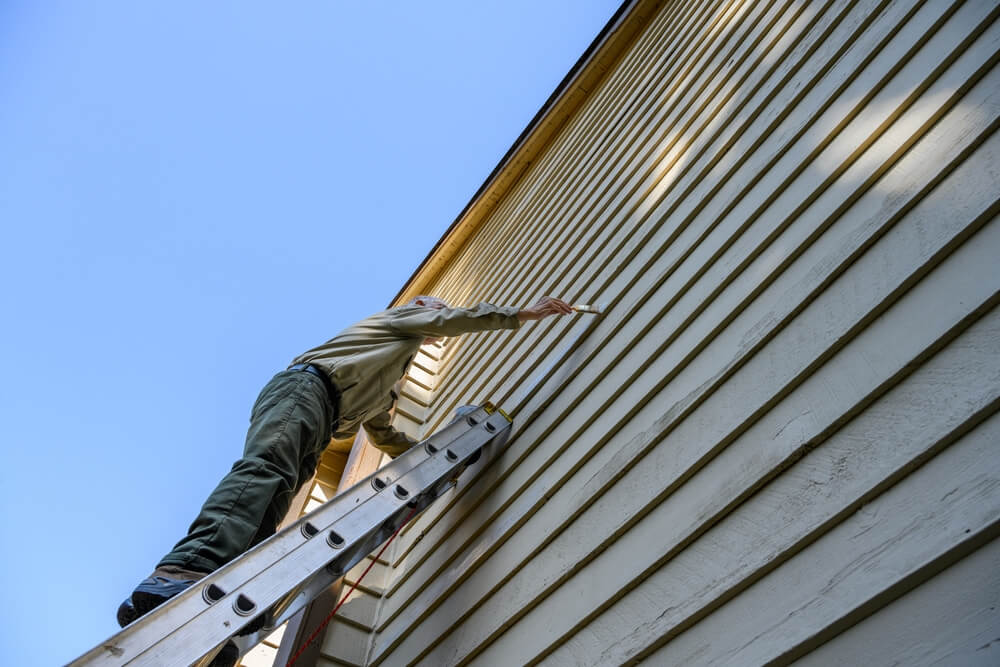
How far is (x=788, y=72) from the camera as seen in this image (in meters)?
2.46

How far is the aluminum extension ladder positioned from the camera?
1615mm

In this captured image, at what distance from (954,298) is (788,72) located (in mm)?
1437

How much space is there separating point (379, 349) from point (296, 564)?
1.27 meters

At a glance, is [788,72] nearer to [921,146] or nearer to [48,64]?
[921,146]

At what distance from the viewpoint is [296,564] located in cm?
199

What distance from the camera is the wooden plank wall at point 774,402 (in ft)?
3.83

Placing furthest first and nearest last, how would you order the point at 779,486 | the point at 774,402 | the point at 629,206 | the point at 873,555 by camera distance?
1. the point at 629,206
2. the point at 774,402
3. the point at 779,486
4. the point at 873,555

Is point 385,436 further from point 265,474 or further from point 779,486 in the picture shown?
point 779,486

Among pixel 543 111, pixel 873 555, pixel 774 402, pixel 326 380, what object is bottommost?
pixel 873 555

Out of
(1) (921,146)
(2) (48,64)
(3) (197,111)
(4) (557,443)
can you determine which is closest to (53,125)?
(2) (48,64)

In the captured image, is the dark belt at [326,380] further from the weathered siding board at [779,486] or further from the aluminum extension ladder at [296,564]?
the weathered siding board at [779,486]

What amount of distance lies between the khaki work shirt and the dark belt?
0.06ft

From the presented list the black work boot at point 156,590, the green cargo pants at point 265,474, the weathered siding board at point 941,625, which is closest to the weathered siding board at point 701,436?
the weathered siding board at point 941,625

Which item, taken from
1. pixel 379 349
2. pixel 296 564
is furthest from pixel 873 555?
pixel 379 349
